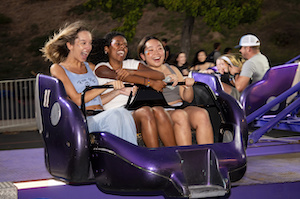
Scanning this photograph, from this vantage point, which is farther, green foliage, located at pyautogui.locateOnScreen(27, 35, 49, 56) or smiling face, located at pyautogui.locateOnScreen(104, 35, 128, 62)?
green foliage, located at pyautogui.locateOnScreen(27, 35, 49, 56)

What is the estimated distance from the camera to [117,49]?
3.93 meters

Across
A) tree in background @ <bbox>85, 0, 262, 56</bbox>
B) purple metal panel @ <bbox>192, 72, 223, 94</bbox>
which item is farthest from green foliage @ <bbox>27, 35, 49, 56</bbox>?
purple metal panel @ <bbox>192, 72, 223, 94</bbox>

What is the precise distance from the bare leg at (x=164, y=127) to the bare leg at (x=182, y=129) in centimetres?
4

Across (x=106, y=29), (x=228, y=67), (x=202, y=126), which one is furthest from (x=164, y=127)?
(x=106, y=29)

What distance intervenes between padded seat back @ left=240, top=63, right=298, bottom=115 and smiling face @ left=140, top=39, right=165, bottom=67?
1.98 m

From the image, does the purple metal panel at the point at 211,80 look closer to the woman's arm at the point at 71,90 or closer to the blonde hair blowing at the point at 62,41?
the woman's arm at the point at 71,90

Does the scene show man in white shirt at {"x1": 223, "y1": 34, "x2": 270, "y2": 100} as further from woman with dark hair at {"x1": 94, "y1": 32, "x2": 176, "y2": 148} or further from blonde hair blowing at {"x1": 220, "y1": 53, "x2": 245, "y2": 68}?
woman with dark hair at {"x1": 94, "y1": 32, "x2": 176, "y2": 148}

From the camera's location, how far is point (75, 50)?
149 inches

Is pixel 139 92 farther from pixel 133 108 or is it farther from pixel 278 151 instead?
pixel 278 151

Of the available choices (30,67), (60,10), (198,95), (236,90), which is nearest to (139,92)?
(198,95)

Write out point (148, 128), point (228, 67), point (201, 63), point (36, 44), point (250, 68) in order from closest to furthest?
point (148, 128)
point (250, 68)
point (228, 67)
point (201, 63)
point (36, 44)

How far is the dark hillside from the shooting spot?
3005cm

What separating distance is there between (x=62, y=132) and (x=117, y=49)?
91 cm

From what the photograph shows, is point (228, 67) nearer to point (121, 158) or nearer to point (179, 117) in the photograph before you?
point (179, 117)
